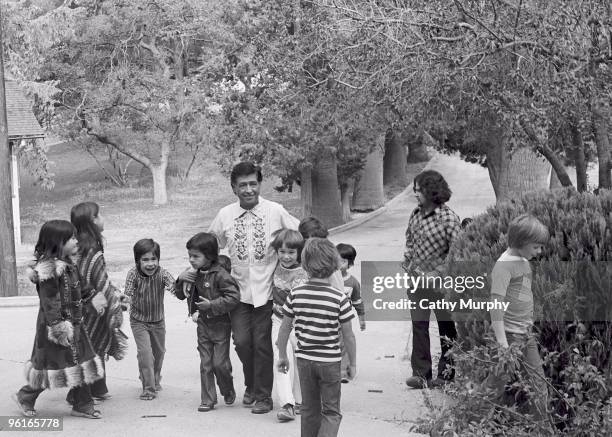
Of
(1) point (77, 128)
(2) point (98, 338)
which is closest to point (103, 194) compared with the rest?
(1) point (77, 128)

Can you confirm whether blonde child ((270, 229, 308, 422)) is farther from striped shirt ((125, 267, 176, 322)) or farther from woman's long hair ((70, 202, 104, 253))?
woman's long hair ((70, 202, 104, 253))

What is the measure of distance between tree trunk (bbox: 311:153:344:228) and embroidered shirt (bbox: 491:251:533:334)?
867 inches

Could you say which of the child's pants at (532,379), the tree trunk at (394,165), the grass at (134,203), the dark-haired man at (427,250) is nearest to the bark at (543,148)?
the dark-haired man at (427,250)

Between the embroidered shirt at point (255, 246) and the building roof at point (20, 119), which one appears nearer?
the embroidered shirt at point (255, 246)

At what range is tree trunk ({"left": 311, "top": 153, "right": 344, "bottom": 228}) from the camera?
28.2 meters

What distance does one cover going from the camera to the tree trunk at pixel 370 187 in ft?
113

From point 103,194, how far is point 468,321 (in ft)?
149

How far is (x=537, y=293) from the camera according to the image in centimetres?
577

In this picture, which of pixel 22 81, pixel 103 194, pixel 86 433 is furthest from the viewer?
pixel 103 194

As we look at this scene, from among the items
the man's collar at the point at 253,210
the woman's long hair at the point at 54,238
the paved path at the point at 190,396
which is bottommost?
the paved path at the point at 190,396

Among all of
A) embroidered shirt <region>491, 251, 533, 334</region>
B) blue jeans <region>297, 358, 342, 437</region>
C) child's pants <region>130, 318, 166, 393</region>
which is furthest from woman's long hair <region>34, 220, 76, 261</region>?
embroidered shirt <region>491, 251, 533, 334</region>

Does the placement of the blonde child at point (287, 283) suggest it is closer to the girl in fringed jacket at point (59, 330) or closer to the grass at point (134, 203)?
the girl in fringed jacket at point (59, 330)

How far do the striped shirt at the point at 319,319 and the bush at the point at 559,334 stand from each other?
764 mm

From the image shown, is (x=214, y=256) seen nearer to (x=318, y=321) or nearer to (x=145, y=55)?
(x=318, y=321)
